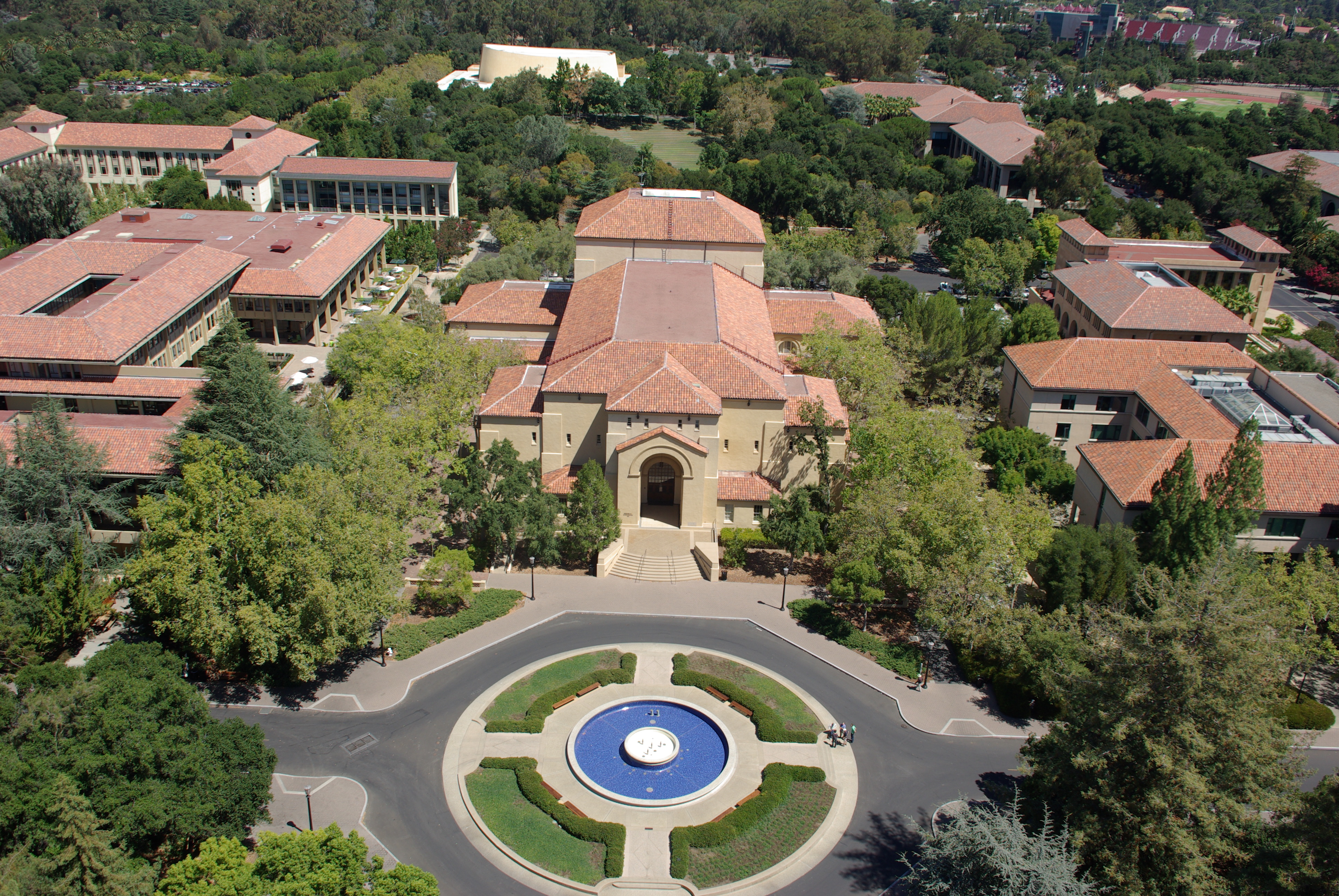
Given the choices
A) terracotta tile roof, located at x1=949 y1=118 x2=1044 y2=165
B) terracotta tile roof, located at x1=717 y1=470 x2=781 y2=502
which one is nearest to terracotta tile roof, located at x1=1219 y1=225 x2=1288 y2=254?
terracotta tile roof, located at x1=949 y1=118 x2=1044 y2=165

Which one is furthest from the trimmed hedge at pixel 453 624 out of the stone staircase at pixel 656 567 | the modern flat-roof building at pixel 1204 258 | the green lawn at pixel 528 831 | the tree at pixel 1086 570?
the modern flat-roof building at pixel 1204 258

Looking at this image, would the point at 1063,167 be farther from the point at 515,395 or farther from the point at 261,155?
the point at 261,155

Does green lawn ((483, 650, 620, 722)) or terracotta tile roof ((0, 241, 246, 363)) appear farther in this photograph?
terracotta tile roof ((0, 241, 246, 363))

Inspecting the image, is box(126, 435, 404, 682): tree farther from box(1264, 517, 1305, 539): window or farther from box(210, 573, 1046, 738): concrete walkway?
box(1264, 517, 1305, 539): window

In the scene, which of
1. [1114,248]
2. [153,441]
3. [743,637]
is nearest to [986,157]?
[1114,248]

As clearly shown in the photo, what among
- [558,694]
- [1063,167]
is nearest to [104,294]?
[558,694]

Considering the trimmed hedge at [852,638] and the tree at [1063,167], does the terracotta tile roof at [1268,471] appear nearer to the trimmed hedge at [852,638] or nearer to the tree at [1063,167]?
the trimmed hedge at [852,638]
